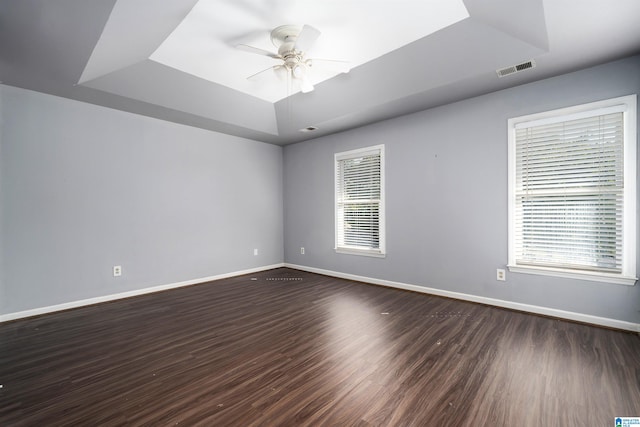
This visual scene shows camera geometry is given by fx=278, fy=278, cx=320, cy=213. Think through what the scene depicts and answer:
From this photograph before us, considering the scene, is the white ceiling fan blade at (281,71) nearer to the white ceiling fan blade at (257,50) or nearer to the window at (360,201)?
the white ceiling fan blade at (257,50)

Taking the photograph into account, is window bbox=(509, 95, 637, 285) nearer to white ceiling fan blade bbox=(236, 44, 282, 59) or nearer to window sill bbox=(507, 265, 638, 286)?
window sill bbox=(507, 265, 638, 286)

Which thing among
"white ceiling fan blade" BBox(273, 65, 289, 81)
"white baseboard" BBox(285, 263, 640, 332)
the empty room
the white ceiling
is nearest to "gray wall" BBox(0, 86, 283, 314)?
the empty room

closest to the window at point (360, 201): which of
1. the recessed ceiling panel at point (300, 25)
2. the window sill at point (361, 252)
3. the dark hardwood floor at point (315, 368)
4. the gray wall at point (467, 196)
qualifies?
the window sill at point (361, 252)

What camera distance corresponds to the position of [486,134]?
3.39m

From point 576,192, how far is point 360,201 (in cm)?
269

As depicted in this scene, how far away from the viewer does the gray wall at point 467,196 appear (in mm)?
2779

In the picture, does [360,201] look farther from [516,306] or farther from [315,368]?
[315,368]

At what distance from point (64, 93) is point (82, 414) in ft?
11.4

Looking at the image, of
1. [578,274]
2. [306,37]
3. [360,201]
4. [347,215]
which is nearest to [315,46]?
[306,37]

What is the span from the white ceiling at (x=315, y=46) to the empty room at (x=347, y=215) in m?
0.02

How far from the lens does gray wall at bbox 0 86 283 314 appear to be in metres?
3.13

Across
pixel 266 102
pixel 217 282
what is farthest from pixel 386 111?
pixel 217 282

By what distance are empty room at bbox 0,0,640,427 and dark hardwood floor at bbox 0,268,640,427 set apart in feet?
0.06

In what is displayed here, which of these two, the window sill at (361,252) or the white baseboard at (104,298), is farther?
A: the window sill at (361,252)
